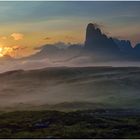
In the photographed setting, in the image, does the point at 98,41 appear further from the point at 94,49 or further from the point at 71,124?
the point at 71,124

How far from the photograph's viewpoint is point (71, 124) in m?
4.34

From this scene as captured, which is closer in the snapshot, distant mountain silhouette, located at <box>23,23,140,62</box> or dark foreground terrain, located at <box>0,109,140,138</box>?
dark foreground terrain, located at <box>0,109,140,138</box>

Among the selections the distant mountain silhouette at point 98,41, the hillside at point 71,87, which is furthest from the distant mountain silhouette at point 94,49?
the hillside at point 71,87

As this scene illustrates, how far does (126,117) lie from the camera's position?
438 centimetres

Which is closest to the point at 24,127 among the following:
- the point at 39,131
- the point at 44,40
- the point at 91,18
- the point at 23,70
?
the point at 39,131

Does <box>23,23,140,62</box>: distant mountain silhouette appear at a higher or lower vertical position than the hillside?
higher

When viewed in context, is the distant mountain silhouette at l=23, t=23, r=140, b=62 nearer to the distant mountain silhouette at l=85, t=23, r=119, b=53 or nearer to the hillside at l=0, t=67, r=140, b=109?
the distant mountain silhouette at l=85, t=23, r=119, b=53

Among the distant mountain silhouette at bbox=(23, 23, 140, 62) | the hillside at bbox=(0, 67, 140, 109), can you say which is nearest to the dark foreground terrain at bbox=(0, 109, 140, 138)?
the hillside at bbox=(0, 67, 140, 109)

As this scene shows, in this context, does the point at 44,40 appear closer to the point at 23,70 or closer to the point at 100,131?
the point at 23,70

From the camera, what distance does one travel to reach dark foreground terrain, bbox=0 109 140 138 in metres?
4.32

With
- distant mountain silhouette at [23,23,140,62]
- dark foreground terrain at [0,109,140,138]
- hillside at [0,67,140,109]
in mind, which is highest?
distant mountain silhouette at [23,23,140,62]

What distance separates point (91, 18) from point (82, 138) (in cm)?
102

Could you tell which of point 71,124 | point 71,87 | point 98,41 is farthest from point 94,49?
point 71,124

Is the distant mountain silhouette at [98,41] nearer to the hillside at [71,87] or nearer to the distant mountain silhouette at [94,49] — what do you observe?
the distant mountain silhouette at [94,49]
